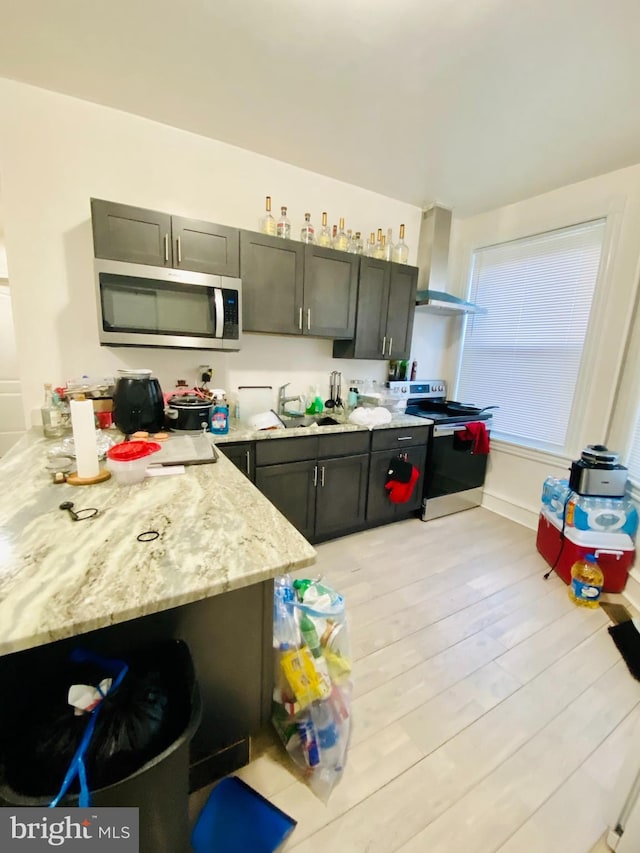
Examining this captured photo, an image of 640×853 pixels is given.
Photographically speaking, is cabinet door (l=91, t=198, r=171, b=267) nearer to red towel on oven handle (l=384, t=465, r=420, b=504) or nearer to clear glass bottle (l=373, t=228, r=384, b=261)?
clear glass bottle (l=373, t=228, r=384, b=261)

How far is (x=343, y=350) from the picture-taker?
9.17 feet

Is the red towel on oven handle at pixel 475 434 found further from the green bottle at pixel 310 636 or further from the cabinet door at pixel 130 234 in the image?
the cabinet door at pixel 130 234

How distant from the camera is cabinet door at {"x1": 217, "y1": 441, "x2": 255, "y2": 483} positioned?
2.07m

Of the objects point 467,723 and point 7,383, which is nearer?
point 467,723

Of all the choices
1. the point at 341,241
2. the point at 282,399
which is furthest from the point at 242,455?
the point at 341,241

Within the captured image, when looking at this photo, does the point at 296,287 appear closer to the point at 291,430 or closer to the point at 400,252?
the point at 291,430

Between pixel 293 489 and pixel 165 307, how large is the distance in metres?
1.36

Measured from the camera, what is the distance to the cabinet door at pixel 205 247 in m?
1.95

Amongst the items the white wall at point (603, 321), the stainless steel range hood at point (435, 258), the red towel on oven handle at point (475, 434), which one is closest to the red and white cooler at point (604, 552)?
the white wall at point (603, 321)

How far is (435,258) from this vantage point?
3.08 m

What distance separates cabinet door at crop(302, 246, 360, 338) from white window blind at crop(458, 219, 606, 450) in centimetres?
146

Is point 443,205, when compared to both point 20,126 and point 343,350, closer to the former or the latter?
point 343,350

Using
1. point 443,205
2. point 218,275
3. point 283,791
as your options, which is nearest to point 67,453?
point 218,275

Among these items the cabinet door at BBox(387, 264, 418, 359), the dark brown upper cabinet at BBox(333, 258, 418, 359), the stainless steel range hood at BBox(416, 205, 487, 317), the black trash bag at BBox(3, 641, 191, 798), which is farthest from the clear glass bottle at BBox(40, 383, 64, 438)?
the stainless steel range hood at BBox(416, 205, 487, 317)
